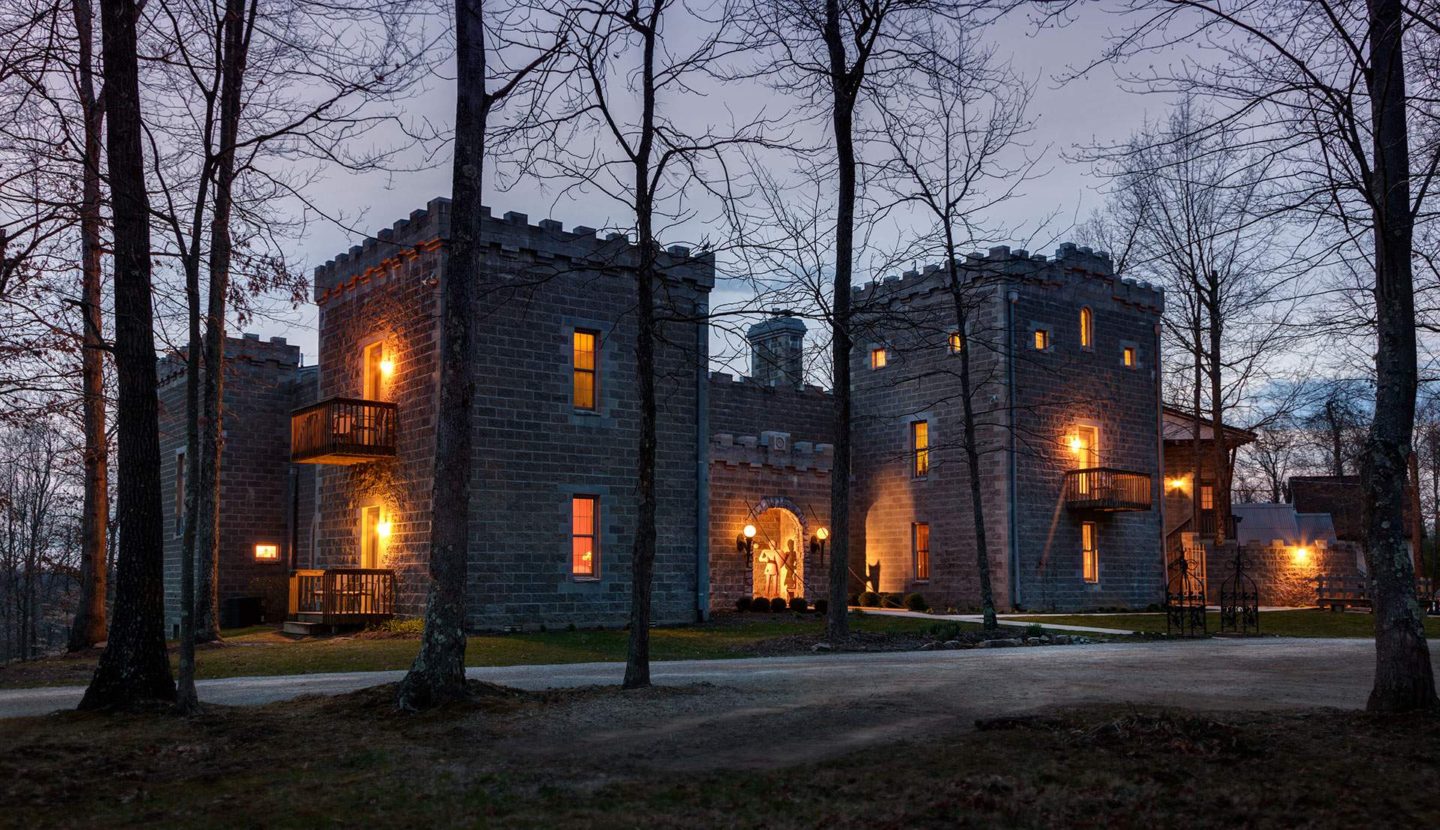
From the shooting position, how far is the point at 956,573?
3212cm

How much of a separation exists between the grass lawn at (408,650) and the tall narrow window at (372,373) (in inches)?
207

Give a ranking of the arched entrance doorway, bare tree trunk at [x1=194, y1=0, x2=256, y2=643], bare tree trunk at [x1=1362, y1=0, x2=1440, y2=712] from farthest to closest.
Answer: the arched entrance doorway, bare tree trunk at [x1=194, y1=0, x2=256, y2=643], bare tree trunk at [x1=1362, y1=0, x2=1440, y2=712]

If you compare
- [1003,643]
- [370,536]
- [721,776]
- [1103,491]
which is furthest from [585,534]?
[721,776]

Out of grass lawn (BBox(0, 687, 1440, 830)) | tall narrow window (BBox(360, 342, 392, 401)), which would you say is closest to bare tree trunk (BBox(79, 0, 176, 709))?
grass lawn (BBox(0, 687, 1440, 830))

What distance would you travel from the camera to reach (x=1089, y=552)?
33125 millimetres

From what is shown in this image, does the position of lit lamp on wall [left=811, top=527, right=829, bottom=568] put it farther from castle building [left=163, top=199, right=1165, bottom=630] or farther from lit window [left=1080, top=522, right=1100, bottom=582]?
lit window [left=1080, top=522, right=1100, bottom=582]

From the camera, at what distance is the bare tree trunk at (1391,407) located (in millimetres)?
9039

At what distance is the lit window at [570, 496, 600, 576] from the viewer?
23.6 meters

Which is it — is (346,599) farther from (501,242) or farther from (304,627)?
(501,242)

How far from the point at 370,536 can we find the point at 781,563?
11.8 metres

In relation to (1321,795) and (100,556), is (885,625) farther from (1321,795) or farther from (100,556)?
(1321,795)

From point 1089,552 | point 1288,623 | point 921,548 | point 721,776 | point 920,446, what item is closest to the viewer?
point 721,776

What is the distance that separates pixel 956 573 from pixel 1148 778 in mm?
25348

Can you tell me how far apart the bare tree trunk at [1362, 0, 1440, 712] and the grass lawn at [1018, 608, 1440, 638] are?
46.7 ft
